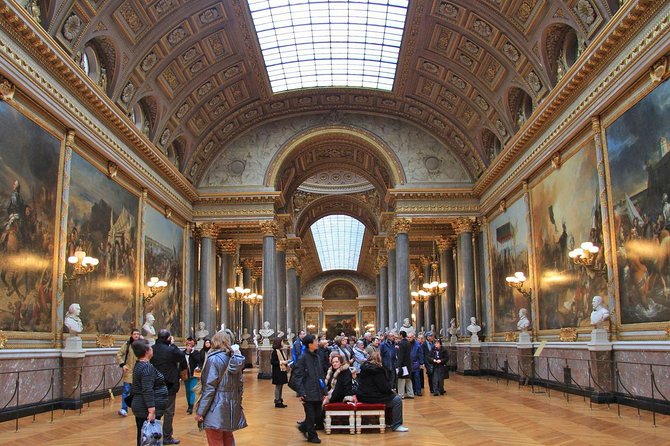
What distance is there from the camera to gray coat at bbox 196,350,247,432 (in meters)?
6.35

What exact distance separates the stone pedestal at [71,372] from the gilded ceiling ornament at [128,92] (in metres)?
8.18

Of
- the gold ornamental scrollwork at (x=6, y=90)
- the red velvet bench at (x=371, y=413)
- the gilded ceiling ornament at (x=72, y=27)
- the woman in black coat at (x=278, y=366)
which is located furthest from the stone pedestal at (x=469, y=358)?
the gold ornamental scrollwork at (x=6, y=90)

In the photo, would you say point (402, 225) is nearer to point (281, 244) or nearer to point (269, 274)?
point (269, 274)

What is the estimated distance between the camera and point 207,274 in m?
27.3

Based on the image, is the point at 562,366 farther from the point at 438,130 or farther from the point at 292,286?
the point at 292,286

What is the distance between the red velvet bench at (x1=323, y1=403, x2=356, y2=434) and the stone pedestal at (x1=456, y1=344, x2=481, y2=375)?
52.1 feet

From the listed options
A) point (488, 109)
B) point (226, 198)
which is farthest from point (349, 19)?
point (226, 198)

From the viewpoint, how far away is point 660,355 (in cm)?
1188

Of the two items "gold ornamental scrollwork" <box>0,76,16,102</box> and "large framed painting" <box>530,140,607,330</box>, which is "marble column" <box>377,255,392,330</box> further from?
"gold ornamental scrollwork" <box>0,76,16,102</box>

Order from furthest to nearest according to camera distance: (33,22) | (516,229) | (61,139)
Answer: (516,229) < (61,139) < (33,22)

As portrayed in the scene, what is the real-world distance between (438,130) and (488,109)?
4.45 metres

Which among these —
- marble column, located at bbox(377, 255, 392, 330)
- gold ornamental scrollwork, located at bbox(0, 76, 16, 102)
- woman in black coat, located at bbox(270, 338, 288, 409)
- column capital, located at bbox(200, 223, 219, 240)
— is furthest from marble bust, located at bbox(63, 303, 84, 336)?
marble column, located at bbox(377, 255, 392, 330)

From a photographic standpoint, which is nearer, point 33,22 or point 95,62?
point 33,22

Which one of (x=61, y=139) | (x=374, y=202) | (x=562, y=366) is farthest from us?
(x=374, y=202)
